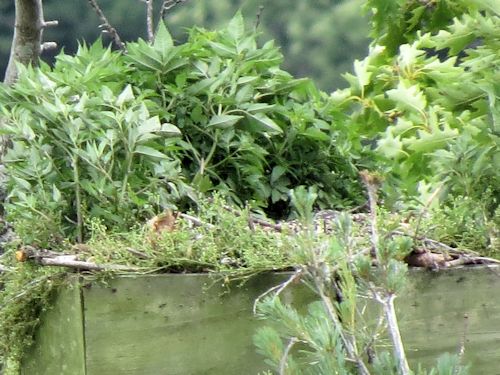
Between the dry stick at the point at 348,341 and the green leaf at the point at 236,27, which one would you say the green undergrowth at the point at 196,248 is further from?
the green leaf at the point at 236,27

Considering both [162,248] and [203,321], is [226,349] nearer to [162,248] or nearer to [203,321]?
[203,321]

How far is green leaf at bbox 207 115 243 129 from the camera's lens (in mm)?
2547

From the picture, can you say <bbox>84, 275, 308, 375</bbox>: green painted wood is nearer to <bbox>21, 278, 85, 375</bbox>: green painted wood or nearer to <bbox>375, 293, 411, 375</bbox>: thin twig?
<bbox>21, 278, 85, 375</bbox>: green painted wood

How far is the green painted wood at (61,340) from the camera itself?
2.00 m

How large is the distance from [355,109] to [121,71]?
1.72 metres

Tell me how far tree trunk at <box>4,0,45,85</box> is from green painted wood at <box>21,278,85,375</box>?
1.30 metres

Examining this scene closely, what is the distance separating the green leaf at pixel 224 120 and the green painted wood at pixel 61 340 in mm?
751

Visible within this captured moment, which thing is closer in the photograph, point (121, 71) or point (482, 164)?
point (482, 164)

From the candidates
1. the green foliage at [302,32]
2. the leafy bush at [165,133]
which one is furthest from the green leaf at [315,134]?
the green foliage at [302,32]

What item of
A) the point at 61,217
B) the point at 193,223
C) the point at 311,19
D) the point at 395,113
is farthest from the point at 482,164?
the point at 311,19

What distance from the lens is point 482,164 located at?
6.87 feet

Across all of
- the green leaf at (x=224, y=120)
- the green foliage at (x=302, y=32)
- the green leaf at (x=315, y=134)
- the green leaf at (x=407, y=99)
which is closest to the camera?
the green leaf at (x=224, y=120)

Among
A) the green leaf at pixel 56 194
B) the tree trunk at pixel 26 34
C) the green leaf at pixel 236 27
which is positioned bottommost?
the green leaf at pixel 56 194

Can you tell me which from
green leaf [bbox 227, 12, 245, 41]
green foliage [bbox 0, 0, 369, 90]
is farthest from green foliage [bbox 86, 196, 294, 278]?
green foliage [bbox 0, 0, 369, 90]
